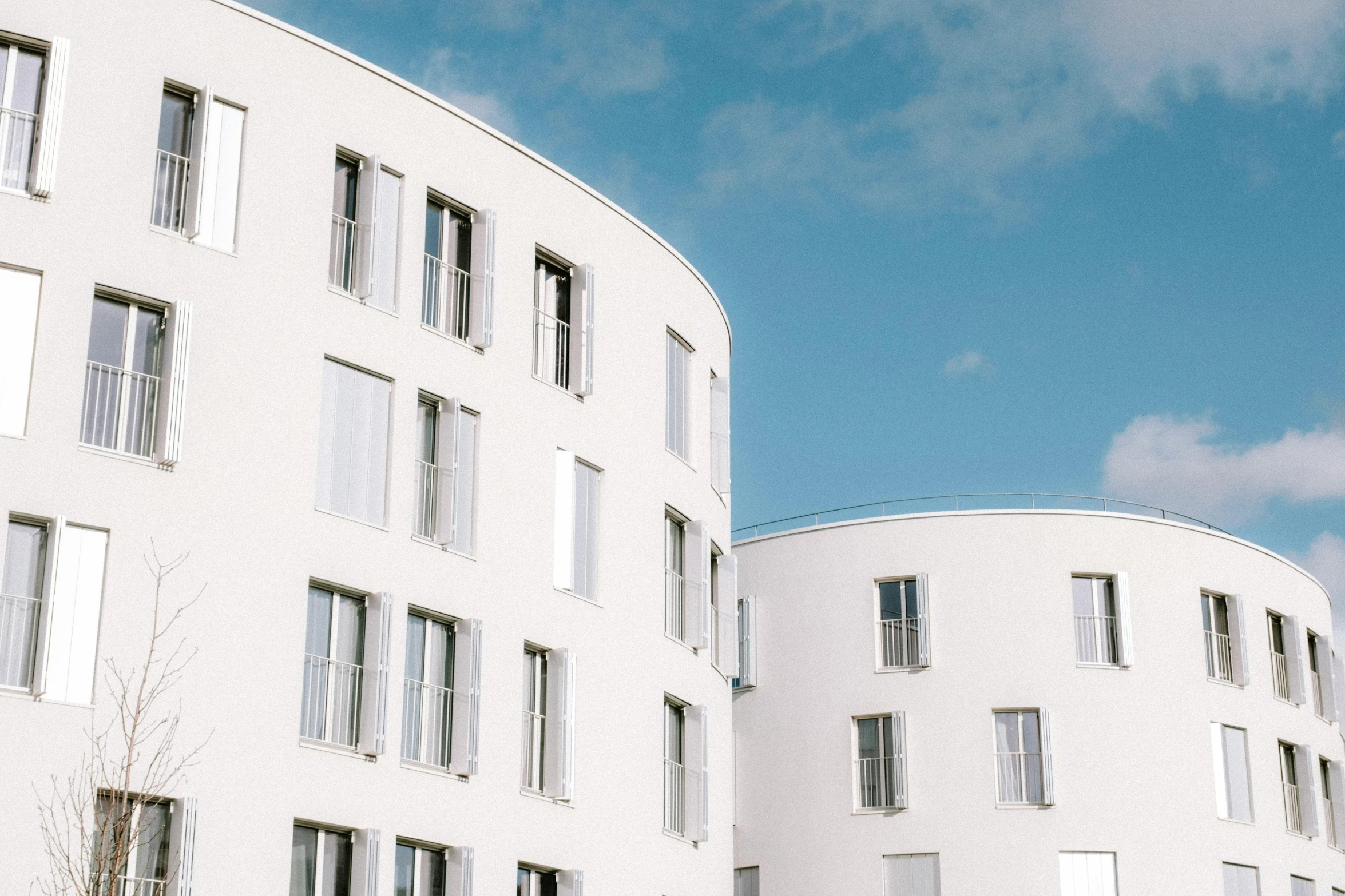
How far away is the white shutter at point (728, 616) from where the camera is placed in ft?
101

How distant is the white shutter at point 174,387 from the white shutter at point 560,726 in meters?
6.68

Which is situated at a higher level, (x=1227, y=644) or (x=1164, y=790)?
(x=1227, y=644)

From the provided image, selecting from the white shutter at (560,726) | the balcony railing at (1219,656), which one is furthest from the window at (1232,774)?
the white shutter at (560,726)

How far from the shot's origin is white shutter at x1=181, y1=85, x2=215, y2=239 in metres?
22.6

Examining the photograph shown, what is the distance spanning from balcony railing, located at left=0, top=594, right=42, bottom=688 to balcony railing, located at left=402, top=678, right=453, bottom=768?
16.9 ft

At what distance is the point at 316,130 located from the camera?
24422mm

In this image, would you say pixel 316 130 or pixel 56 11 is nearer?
pixel 56 11

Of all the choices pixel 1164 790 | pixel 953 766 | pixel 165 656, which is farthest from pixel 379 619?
pixel 1164 790

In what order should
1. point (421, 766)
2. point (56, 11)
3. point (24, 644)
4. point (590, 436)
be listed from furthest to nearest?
point (590, 436), point (421, 766), point (56, 11), point (24, 644)

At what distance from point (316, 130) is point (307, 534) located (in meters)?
5.61

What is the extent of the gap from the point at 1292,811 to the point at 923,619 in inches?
396

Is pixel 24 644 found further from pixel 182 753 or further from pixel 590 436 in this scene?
pixel 590 436

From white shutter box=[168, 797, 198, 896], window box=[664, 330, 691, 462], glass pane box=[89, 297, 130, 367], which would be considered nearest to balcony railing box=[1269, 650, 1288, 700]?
window box=[664, 330, 691, 462]

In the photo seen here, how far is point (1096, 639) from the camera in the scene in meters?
40.0
